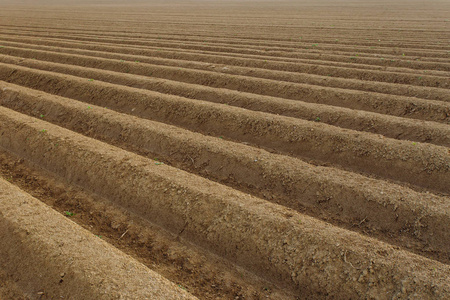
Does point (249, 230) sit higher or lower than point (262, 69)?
lower

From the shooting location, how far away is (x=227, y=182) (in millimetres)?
4859

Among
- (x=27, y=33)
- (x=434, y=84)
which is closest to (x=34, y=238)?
(x=434, y=84)

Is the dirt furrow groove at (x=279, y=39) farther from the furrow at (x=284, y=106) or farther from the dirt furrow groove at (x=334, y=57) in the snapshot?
the furrow at (x=284, y=106)

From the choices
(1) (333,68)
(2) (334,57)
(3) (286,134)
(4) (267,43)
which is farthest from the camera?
(4) (267,43)

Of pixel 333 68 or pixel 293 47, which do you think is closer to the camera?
pixel 333 68

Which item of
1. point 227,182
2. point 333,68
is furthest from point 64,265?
point 333,68

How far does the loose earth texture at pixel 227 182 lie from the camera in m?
3.21

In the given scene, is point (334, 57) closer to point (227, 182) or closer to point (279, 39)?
point (279, 39)

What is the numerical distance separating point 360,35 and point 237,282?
13995 mm

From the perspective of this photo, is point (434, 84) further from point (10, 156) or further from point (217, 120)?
point (10, 156)

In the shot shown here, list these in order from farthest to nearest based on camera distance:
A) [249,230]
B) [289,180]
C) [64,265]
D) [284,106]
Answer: [284,106] → [289,180] → [249,230] → [64,265]

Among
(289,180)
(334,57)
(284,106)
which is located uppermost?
(334,57)

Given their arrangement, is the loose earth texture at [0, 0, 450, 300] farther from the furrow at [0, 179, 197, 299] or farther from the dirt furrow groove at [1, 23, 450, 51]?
the dirt furrow groove at [1, 23, 450, 51]

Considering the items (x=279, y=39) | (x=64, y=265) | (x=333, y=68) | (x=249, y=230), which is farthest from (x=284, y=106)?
(x=279, y=39)
